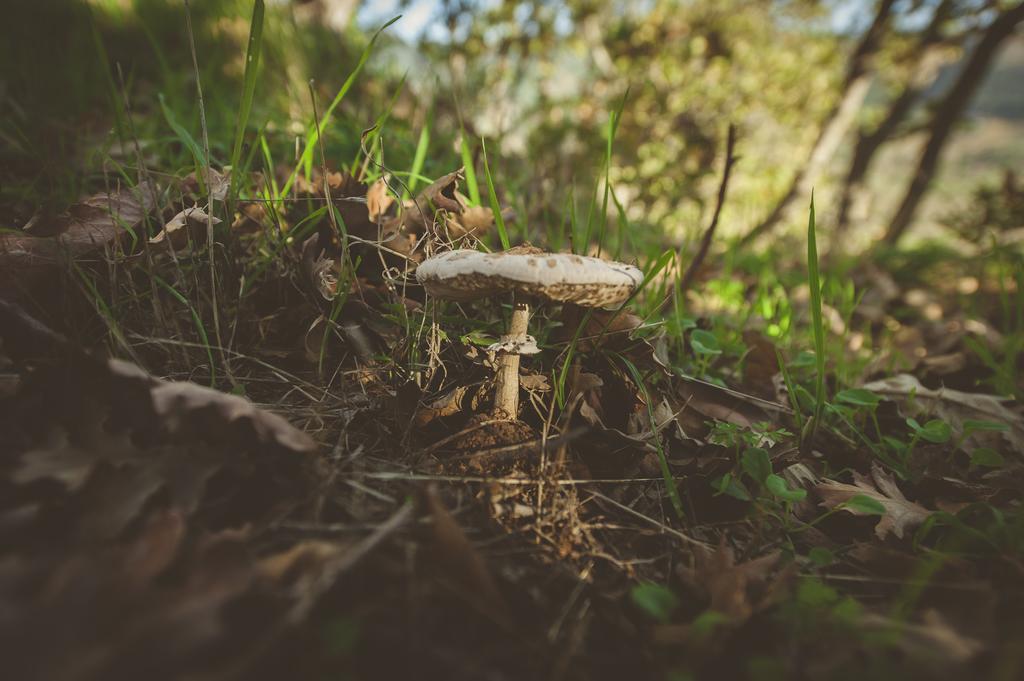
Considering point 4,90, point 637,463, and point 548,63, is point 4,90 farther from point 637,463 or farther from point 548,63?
point 548,63

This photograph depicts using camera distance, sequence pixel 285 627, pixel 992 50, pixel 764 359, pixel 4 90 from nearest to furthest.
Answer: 1. pixel 285 627
2. pixel 764 359
3. pixel 4 90
4. pixel 992 50

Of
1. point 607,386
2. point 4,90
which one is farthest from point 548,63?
point 607,386

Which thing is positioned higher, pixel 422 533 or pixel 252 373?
pixel 252 373

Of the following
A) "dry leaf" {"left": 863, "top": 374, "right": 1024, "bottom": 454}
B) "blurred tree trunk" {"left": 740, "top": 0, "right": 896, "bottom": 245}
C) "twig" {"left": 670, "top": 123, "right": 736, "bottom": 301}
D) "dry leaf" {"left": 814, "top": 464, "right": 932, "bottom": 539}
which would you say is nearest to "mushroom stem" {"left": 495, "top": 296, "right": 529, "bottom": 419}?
"twig" {"left": 670, "top": 123, "right": 736, "bottom": 301}

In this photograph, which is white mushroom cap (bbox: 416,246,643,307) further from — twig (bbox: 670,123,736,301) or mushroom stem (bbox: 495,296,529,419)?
twig (bbox: 670,123,736,301)

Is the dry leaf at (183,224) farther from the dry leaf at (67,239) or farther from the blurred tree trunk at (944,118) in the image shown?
the blurred tree trunk at (944,118)

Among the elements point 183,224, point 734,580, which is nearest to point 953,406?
point 734,580
